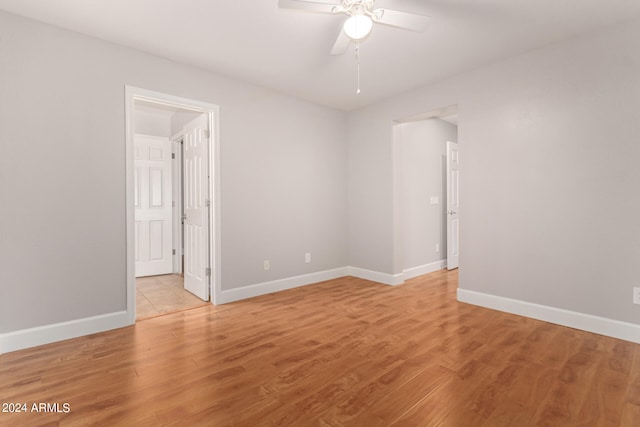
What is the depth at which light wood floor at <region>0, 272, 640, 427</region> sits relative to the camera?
159cm

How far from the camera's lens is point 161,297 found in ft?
12.2

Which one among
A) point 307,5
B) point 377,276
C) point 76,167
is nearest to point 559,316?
point 377,276

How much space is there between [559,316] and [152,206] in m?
5.51

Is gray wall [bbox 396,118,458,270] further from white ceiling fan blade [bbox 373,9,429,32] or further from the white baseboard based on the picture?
white ceiling fan blade [bbox 373,9,429,32]

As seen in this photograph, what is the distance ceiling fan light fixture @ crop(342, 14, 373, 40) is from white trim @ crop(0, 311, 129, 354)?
3027 mm

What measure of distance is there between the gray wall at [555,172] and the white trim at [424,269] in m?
1.14

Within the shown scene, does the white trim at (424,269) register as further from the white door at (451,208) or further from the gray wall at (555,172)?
the gray wall at (555,172)

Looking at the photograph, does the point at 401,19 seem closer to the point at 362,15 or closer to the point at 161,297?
the point at 362,15

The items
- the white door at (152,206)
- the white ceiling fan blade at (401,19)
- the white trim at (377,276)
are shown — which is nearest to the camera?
the white ceiling fan blade at (401,19)

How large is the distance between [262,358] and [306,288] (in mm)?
1915

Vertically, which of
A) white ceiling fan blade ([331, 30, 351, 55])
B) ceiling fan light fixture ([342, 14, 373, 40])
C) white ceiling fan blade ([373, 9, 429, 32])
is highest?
white ceiling fan blade ([331, 30, 351, 55])

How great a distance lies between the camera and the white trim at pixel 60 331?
2305 millimetres

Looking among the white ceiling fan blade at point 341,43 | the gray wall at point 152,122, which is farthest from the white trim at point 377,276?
the gray wall at point 152,122

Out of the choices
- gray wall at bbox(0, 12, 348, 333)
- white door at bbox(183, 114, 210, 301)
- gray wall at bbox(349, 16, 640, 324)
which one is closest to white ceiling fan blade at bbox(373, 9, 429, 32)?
gray wall at bbox(349, 16, 640, 324)
